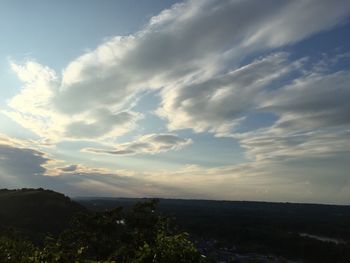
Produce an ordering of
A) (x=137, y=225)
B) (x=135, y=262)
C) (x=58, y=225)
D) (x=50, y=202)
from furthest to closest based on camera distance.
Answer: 1. (x=50, y=202)
2. (x=58, y=225)
3. (x=137, y=225)
4. (x=135, y=262)

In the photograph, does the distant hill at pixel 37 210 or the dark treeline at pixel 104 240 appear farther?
the distant hill at pixel 37 210

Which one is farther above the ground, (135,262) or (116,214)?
(116,214)

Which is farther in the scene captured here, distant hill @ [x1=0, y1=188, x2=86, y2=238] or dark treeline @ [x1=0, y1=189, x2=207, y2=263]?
distant hill @ [x1=0, y1=188, x2=86, y2=238]

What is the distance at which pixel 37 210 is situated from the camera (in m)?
156

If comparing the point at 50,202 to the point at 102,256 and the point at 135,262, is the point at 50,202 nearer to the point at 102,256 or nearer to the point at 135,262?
the point at 102,256

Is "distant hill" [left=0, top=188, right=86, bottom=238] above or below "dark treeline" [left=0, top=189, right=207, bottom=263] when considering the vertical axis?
above

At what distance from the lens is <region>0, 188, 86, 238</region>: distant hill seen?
470 ft

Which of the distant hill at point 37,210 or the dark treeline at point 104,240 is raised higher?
the distant hill at point 37,210

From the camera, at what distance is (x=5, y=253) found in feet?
75.4

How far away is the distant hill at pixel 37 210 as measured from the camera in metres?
143

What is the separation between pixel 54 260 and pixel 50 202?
153003 millimetres

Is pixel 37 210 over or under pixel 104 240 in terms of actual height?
over

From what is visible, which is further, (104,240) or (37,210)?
(37,210)

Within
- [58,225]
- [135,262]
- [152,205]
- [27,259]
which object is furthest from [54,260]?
[58,225]
